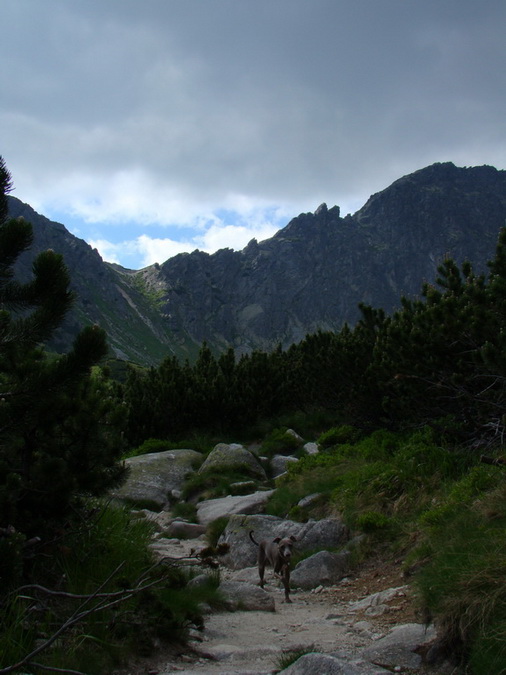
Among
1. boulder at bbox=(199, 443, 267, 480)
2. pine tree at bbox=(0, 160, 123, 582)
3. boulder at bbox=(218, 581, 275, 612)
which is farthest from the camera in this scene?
boulder at bbox=(199, 443, 267, 480)

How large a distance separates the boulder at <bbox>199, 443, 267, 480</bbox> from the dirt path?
763cm

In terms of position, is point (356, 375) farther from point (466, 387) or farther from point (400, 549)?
point (400, 549)

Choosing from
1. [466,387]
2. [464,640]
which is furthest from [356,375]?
[464,640]

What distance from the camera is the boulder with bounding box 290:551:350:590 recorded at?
7.26m

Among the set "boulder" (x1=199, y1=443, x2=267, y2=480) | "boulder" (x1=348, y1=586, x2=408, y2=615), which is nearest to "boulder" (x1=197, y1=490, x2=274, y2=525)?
"boulder" (x1=199, y1=443, x2=267, y2=480)

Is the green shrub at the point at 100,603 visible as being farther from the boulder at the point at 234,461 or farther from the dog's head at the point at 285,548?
the boulder at the point at 234,461

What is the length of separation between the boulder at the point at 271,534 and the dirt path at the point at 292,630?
1.15m

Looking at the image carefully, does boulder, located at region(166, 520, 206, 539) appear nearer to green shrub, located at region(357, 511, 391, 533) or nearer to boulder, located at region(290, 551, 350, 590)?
boulder, located at region(290, 551, 350, 590)

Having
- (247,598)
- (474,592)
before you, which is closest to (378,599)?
(247,598)

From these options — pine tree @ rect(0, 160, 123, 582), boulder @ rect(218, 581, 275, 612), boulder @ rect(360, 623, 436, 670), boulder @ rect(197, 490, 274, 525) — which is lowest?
boulder @ rect(197, 490, 274, 525)

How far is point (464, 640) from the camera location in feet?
12.8

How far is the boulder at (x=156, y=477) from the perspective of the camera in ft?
45.6

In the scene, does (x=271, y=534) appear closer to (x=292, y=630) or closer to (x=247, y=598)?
(x=247, y=598)

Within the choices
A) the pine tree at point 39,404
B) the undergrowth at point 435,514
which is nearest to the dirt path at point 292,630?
the undergrowth at point 435,514
